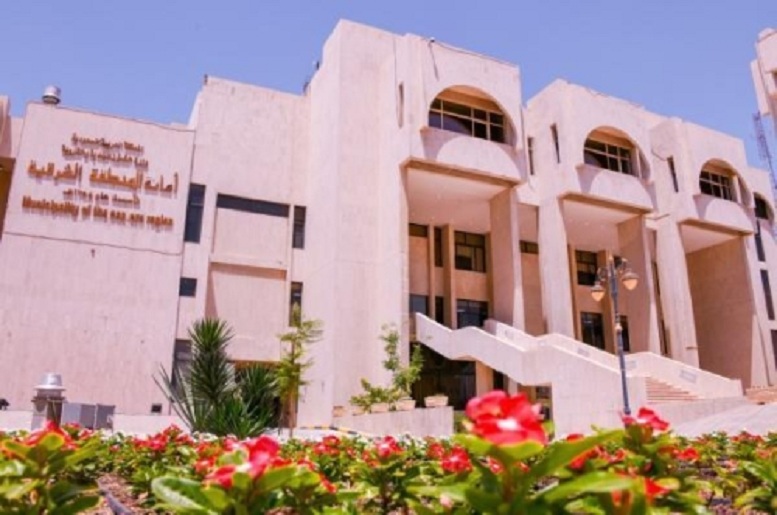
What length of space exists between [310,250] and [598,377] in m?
14.8

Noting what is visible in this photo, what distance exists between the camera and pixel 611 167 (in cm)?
3209

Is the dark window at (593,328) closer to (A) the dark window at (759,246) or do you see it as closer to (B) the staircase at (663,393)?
(B) the staircase at (663,393)

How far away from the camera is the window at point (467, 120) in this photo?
92.1ft

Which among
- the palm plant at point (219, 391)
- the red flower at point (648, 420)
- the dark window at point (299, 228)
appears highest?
the dark window at point (299, 228)

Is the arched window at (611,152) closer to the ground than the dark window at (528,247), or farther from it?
farther from it

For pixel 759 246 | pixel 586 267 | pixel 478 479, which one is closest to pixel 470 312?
pixel 586 267

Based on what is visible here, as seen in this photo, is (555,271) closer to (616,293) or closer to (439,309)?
(439,309)

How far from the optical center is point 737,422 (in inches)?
695

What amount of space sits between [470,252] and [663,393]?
44.8 feet

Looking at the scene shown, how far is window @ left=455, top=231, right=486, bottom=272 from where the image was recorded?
106 ft

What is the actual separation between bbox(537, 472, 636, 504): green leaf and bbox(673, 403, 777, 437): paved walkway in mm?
17107

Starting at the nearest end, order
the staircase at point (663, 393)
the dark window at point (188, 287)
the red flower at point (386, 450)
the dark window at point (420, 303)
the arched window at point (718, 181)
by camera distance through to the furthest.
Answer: the red flower at point (386, 450) → the staircase at point (663, 393) → the dark window at point (188, 287) → the dark window at point (420, 303) → the arched window at point (718, 181)

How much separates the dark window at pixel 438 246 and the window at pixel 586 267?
9559 millimetres

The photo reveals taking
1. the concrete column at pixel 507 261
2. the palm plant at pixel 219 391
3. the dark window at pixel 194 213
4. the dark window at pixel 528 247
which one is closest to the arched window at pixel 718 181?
the dark window at pixel 528 247
